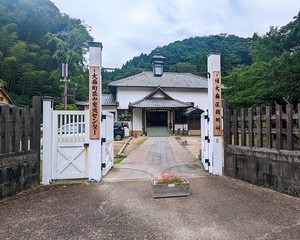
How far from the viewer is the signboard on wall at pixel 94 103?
477 cm

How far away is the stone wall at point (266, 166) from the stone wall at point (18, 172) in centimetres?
490

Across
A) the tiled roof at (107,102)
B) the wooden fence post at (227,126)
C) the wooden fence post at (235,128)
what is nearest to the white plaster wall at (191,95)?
the tiled roof at (107,102)

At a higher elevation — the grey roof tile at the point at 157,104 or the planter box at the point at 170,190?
the grey roof tile at the point at 157,104

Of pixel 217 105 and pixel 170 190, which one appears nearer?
pixel 170 190

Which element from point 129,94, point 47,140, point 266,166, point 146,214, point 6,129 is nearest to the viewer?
point 146,214

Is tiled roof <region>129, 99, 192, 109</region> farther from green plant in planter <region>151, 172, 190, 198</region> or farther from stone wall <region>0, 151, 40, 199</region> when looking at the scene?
green plant in planter <region>151, 172, 190, 198</region>

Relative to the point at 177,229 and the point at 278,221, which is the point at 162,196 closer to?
the point at 177,229

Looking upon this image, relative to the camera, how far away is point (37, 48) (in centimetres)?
2667

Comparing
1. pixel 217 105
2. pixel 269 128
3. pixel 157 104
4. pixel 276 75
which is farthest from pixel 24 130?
pixel 157 104

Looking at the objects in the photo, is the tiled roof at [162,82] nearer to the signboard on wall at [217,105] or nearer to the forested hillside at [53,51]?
the forested hillside at [53,51]

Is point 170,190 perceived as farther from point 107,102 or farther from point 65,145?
point 107,102

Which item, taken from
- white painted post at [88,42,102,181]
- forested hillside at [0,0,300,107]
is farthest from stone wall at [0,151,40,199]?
forested hillside at [0,0,300,107]

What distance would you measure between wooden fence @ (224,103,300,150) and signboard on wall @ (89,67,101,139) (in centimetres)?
345

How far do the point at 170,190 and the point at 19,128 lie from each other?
341 centimetres
